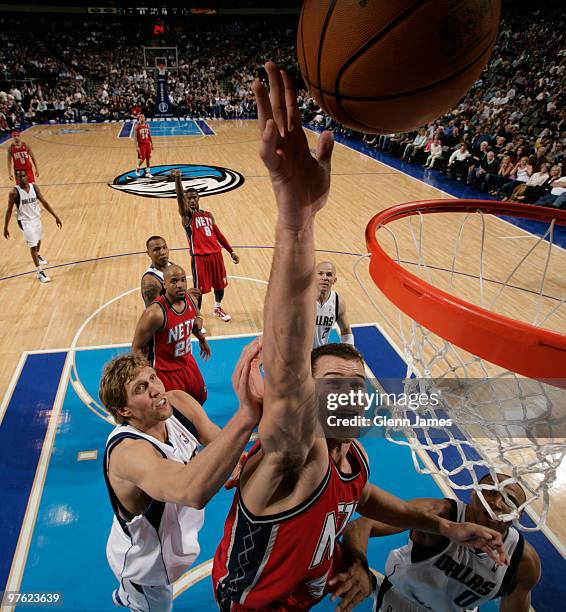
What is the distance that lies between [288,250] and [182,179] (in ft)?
35.5

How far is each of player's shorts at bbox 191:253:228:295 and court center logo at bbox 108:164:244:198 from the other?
530 centimetres

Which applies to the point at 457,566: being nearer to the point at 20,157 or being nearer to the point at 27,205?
the point at 27,205

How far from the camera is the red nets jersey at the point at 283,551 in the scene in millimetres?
1303

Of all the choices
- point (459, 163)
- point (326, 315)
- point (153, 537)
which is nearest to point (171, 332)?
Answer: point (326, 315)

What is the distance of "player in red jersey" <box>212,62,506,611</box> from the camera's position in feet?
3.41

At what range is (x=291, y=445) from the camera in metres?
1.21

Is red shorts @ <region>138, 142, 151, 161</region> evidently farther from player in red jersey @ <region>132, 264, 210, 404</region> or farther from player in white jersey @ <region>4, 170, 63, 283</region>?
player in red jersey @ <region>132, 264, 210, 404</region>

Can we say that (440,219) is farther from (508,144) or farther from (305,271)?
(305,271)

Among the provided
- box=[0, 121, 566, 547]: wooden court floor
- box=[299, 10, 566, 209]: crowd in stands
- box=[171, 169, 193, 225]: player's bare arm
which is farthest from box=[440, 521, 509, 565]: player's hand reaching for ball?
box=[299, 10, 566, 209]: crowd in stands

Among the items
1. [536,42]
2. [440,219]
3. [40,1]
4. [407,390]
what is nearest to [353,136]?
[536,42]

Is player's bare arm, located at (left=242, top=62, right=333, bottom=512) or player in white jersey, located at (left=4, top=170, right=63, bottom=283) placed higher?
player's bare arm, located at (left=242, top=62, right=333, bottom=512)

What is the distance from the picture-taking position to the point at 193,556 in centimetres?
218

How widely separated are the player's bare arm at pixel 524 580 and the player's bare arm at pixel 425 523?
0.75 ft

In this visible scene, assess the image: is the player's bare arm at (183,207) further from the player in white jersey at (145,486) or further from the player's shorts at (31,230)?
the player in white jersey at (145,486)
